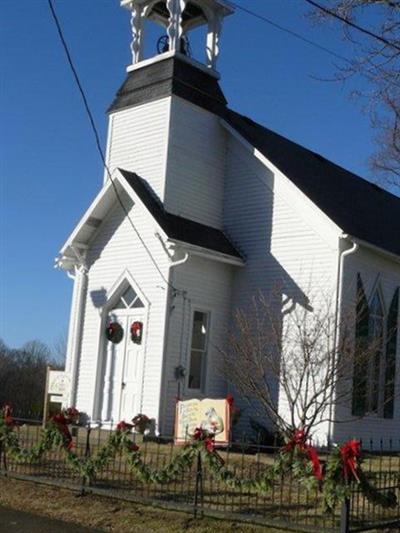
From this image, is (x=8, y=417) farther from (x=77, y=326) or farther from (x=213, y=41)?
(x=213, y=41)

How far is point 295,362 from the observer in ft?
52.6

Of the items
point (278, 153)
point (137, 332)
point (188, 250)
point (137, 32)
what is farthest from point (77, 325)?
point (137, 32)

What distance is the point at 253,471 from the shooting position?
463 inches

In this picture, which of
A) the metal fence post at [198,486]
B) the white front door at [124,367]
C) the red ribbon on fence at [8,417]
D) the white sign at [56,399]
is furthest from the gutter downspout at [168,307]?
the metal fence post at [198,486]

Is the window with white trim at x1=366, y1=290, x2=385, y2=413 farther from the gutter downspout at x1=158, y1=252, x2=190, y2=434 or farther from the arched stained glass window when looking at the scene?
the gutter downspout at x1=158, y1=252, x2=190, y2=434

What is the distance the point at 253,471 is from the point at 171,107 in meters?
9.47

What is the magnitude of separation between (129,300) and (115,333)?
31.9 inches

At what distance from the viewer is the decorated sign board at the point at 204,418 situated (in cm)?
1457

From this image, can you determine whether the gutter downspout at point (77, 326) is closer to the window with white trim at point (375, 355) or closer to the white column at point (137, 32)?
the white column at point (137, 32)

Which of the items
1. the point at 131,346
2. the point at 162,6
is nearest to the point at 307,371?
the point at 131,346

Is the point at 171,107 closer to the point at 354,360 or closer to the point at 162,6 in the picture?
the point at 162,6

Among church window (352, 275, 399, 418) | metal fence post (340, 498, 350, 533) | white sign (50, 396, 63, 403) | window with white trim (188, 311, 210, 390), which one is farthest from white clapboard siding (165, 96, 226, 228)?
metal fence post (340, 498, 350, 533)

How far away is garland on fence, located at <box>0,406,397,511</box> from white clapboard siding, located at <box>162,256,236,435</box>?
5004mm

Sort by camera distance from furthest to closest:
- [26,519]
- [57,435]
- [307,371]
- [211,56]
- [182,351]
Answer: [211,56] < [182,351] < [307,371] < [57,435] < [26,519]
